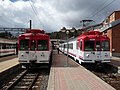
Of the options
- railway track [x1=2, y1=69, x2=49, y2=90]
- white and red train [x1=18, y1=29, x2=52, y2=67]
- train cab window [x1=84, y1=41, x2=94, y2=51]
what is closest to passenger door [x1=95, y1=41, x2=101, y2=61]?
train cab window [x1=84, y1=41, x2=94, y2=51]

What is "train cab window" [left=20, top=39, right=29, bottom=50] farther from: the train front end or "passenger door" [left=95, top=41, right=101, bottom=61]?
"passenger door" [left=95, top=41, right=101, bottom=61]

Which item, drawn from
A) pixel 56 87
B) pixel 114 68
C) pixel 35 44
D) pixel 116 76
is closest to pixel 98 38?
pixel 114 68

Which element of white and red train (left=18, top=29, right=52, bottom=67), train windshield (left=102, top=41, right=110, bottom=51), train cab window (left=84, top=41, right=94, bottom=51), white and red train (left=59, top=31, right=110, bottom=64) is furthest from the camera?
train windshield (left=102, top=41, right=110, bottom=51)

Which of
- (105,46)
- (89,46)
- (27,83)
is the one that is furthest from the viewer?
(105,46)

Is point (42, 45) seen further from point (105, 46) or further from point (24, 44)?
point (105, 46)

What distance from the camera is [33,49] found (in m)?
18.4

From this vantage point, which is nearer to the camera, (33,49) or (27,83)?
(27,83)

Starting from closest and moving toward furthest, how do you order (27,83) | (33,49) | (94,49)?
1. (27,83)
2. (33,49)
3. (94,49)

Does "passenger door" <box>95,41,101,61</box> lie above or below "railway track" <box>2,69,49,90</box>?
above

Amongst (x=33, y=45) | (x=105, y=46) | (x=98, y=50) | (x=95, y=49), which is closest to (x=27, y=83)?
(x=33, y=45)

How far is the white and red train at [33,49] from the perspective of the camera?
59.9ft

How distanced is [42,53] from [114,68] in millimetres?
5931

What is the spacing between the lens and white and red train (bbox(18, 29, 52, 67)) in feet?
59.9

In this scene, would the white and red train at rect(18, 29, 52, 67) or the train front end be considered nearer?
the white and red train at rect(18, 29, 52, 67)
